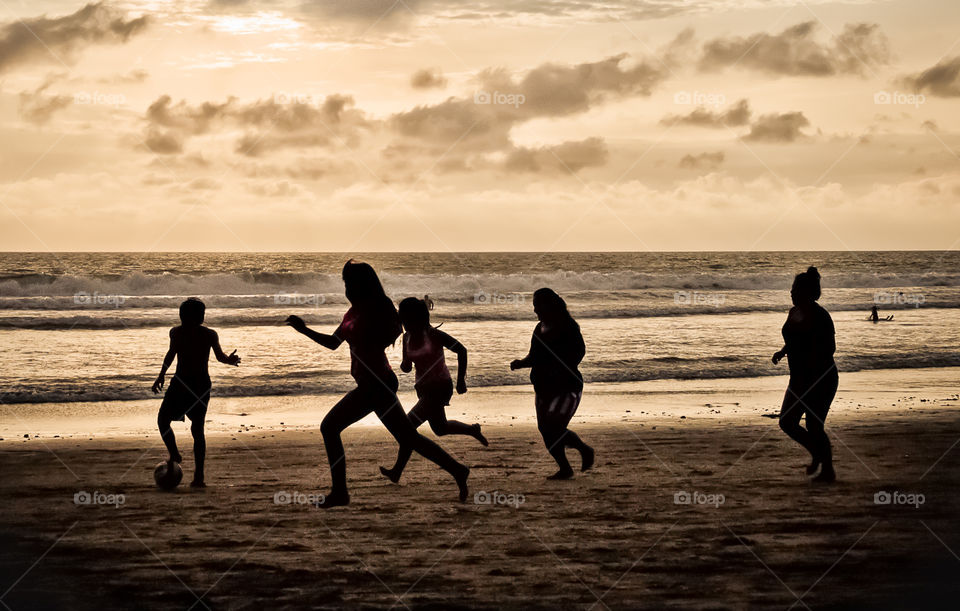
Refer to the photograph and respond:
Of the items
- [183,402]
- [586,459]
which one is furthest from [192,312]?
[586,459]

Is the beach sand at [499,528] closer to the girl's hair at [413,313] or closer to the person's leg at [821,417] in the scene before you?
the person's leg at [821,417]

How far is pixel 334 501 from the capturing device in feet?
23.5

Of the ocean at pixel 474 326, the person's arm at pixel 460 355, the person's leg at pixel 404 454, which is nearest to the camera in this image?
the person's arm at pixel 460 355

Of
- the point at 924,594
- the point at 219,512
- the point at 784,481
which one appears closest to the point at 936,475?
the point at 784,481

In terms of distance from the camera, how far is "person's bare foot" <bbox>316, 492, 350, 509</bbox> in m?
7.16

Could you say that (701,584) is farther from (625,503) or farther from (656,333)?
(656,333)

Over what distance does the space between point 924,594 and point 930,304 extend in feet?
117

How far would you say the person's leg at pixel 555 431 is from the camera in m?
8.23

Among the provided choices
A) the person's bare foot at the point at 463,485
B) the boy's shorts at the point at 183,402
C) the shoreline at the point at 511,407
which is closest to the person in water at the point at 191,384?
the boy's shorts at the point at 183,402

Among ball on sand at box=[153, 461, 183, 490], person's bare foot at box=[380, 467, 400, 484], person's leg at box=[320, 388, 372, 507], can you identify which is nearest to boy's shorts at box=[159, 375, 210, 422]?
A: ball on sand at box=[153, 461, 183, 490]

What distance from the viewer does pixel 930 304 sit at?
37312mm

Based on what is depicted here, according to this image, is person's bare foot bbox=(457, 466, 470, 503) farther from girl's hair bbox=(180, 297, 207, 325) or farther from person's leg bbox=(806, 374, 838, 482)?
person's leg bbox=(806, 374, 838, 482)

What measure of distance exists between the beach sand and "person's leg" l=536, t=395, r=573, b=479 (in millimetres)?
171

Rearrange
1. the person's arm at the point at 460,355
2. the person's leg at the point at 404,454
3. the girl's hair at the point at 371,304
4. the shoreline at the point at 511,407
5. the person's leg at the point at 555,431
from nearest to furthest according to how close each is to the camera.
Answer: the girl's hair at the point at 371,304 < the person's arm at the point at 460,355 < the person's leg at the point at 404,454 < the person's leg at the point at 555,431 < the shoreline at the point at 511,407
